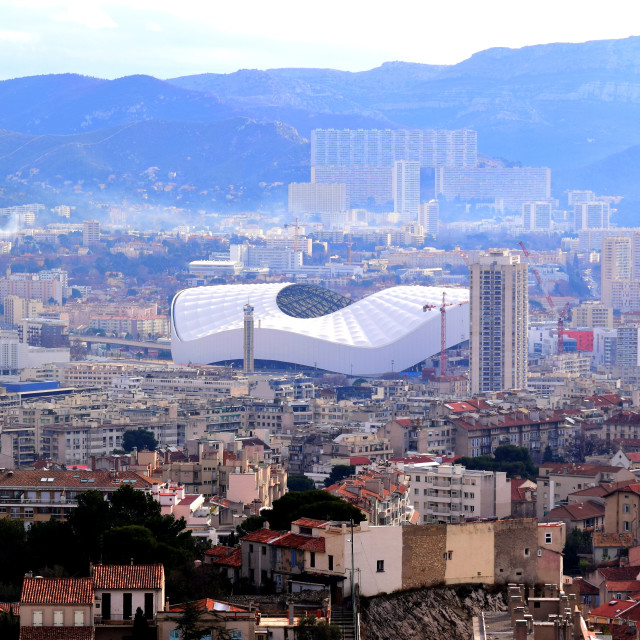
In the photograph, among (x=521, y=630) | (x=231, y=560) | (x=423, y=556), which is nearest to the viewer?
(x=521, y=630)

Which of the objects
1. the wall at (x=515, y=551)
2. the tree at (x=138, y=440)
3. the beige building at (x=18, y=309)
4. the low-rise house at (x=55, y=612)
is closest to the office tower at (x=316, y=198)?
the beige building at (x=18, y=309)

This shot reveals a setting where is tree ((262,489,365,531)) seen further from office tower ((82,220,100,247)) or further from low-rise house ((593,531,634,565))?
office tower ((82,220,100,247))

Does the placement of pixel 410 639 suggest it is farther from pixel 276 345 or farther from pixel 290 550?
pixel 276 345

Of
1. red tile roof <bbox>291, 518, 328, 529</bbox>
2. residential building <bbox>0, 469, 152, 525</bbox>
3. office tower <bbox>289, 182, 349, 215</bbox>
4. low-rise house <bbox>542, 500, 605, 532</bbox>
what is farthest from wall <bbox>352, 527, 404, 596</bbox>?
office tower <bbox>289, 182, 349, 215</bbox>

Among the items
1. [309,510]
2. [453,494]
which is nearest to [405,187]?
[453,494]

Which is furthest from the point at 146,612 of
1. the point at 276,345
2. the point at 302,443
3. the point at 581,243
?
the point at 581,243

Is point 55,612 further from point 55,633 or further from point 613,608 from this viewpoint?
point 613,608

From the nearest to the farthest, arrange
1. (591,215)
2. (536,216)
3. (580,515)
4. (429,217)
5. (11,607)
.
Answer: (11,607)
(580,515)
(429,217)
(591,215)
(536,216)
